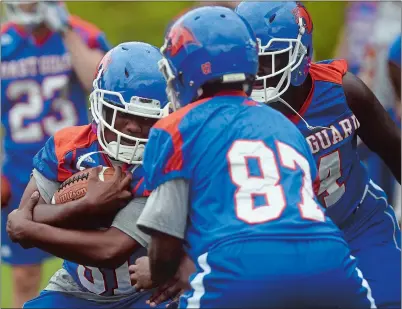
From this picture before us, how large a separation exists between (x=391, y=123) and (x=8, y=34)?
12.3 feet

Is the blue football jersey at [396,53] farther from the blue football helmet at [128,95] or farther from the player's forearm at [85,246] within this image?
the player's forearm at [85,246]

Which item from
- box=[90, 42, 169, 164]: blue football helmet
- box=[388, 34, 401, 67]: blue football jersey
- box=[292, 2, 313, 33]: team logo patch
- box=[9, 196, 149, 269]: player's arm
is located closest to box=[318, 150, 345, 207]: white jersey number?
box=[292, 2, 313, 33]: team logo patch

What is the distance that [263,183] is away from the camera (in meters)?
→ 3.43

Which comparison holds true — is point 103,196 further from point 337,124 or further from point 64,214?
point 337,124

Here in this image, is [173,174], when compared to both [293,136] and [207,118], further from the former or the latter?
[293,136]

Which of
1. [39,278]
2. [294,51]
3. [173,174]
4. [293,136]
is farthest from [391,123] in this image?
[39,278]

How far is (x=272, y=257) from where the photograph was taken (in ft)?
11.0

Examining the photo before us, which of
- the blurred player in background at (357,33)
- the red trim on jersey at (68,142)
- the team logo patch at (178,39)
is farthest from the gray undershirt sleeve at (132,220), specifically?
the blurred player in background at (357,33)

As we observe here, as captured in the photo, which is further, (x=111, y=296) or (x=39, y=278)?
(x=39, y=278)

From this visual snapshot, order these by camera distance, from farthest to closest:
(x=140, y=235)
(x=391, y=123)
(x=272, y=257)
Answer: (x=391, y=123), (x=140, y=235), (x=272, y=257)

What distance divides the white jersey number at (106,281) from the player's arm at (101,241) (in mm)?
251

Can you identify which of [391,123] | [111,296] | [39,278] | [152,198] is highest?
[152,198]

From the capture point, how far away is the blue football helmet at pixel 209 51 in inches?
144

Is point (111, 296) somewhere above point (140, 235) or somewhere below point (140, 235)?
below
